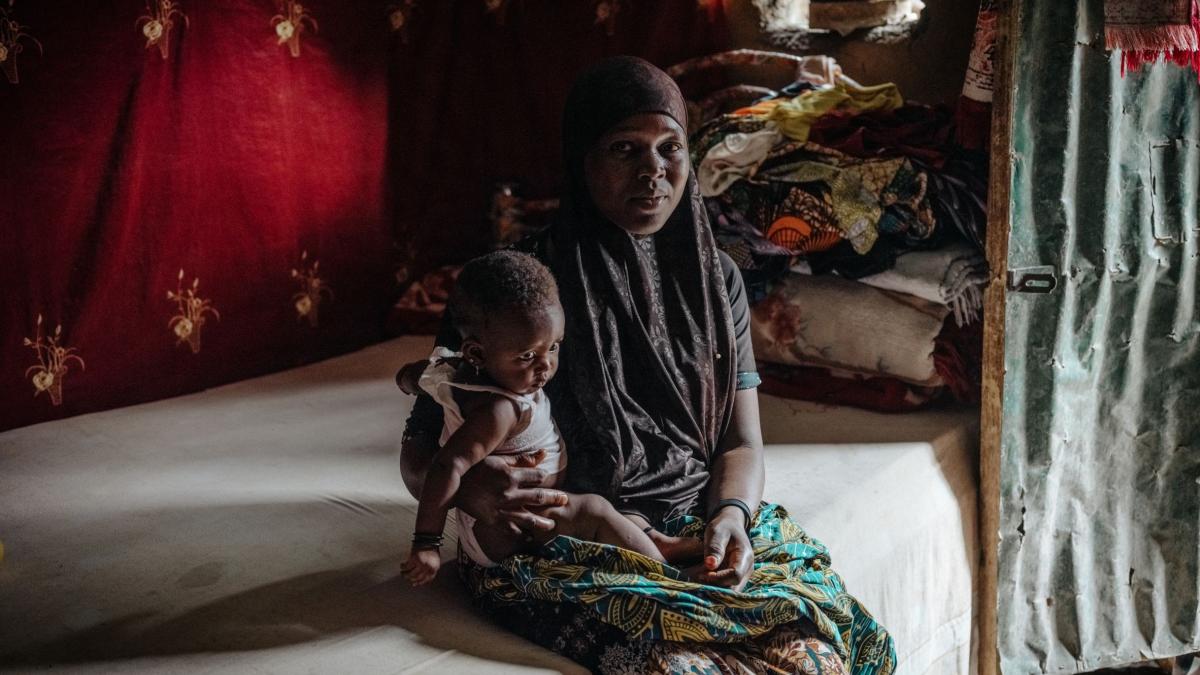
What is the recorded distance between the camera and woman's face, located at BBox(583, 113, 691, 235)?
163cm

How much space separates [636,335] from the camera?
5.55 ft

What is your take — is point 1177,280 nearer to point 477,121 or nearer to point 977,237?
point 977,237

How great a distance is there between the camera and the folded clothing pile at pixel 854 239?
256cm

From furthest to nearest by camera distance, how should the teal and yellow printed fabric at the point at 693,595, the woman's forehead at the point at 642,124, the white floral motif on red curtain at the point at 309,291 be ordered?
the white floral motif on red curtain at the point at 309,291
the woman's forehead at the point at 642,124
the teal and yellow printed fabric at the point at 693,595

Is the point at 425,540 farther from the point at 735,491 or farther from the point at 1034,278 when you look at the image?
the point at 1034,278

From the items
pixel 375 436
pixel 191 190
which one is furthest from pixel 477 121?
pixel 375 436

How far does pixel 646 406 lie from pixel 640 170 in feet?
1.26

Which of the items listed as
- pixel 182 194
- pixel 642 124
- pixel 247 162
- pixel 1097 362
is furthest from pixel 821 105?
pixel 182 194

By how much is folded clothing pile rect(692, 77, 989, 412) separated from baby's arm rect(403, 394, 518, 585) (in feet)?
4.45

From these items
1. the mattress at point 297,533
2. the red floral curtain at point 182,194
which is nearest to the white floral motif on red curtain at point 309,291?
the red floral curtain at point 182,194

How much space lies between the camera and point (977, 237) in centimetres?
251

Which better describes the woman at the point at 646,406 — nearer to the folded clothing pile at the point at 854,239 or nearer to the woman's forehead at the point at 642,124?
the woman's forehead at the point at 642,124

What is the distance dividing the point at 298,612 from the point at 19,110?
155cm

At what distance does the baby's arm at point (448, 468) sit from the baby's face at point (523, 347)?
0.12 ft
